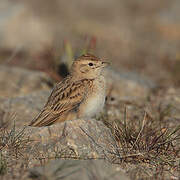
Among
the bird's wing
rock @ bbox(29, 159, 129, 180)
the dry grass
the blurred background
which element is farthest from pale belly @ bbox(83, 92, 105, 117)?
the blurred background

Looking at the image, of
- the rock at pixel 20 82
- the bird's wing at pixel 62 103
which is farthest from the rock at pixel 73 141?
the rock at pixel 20 82

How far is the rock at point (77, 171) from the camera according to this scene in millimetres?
3875

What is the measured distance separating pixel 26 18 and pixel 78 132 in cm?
956

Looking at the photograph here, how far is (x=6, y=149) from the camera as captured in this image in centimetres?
476

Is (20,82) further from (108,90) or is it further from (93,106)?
(93,106)

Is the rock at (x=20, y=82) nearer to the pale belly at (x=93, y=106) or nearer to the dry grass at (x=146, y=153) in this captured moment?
the pale belly at (x=93, y=106)

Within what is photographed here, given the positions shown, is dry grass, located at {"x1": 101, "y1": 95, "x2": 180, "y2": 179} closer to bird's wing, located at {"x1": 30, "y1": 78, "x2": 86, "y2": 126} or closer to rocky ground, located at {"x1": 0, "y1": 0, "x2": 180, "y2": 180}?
rocky ground, located at {"x1": 0, "y1": 0, "x2": 180, "y2": 180}

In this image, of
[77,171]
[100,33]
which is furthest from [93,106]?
[100,33]

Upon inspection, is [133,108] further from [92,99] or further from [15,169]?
[15,169]

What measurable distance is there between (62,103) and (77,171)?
193 cm

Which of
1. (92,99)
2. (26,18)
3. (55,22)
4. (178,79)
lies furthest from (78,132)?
(55,22)

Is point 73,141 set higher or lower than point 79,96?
lower

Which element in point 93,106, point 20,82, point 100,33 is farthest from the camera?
point 100,33

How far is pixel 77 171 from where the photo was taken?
3.94 m
